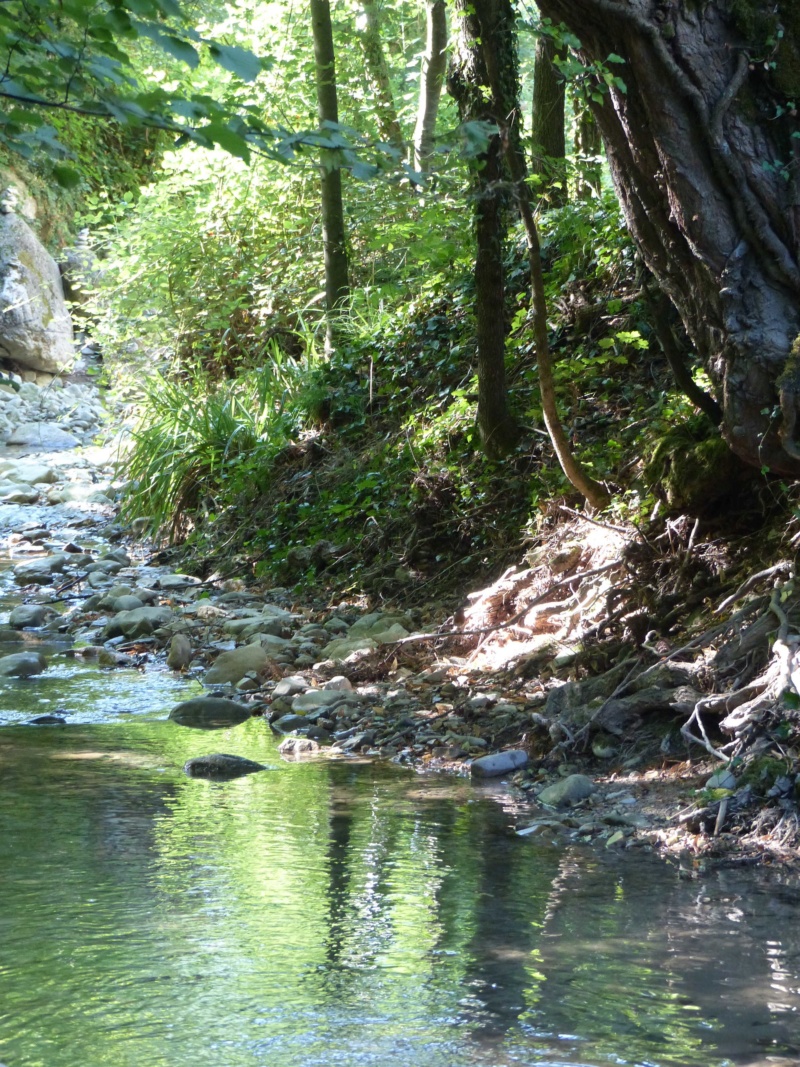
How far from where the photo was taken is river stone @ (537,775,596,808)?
376 centimetres

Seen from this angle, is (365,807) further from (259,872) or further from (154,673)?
(154,673)

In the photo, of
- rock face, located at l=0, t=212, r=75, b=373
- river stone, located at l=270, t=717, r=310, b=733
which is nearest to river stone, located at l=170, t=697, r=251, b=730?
river stone, located at l=270, t=717, r=310, b=733

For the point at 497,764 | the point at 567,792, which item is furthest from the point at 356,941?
the point at 497,764

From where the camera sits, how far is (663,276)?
433 centimetres

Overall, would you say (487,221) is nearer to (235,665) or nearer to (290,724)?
(235,665)

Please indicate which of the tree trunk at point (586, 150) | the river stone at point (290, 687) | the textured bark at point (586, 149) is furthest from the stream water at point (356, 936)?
the textured bark at point (586, 149)

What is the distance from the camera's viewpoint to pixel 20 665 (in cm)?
605

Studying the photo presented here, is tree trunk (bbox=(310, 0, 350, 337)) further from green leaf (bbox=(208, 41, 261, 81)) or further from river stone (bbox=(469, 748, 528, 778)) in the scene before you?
green leaf (bbox=(208, 41, 261, 81))

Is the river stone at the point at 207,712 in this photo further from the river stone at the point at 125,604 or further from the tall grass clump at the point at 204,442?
the tall grass clump at the point at 204,442

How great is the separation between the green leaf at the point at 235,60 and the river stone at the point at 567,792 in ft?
8.16

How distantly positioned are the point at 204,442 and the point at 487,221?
4.44m

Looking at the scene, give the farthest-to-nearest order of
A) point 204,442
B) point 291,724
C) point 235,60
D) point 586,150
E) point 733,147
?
1. point 586,150
2. point 204,442
3. point 291,724
4. point 733,147
5. point 235,60

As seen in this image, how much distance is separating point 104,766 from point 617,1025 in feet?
8.51

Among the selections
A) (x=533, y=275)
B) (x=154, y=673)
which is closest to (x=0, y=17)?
(x=533, y=275)
